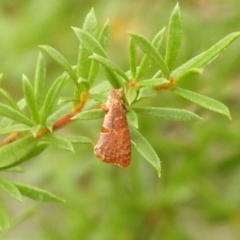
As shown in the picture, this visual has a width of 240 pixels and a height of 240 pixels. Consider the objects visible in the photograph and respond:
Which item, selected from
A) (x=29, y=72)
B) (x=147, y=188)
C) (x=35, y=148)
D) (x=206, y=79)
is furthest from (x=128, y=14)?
(x=35, y=148)

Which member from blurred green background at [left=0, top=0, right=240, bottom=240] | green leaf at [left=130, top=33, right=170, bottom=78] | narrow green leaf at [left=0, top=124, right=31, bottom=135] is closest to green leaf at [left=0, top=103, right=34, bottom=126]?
narrow green leaf at [left=0, top=124, right=31, bottom=135]

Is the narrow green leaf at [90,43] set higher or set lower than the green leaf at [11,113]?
higher

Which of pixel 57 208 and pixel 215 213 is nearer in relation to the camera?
pixel 215 213

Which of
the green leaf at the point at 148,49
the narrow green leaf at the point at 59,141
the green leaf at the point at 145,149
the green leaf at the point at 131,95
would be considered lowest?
the green leaf at the point at 145,149

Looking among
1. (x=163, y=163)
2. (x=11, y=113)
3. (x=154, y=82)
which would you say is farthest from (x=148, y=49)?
(x=163, y=163)

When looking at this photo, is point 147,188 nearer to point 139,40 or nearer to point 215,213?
point 215,213

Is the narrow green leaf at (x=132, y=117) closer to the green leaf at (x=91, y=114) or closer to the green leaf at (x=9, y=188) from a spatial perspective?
the green leaf at (x=91, y=114)

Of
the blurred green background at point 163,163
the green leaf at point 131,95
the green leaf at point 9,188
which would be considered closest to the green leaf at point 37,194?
the green leaf at point 9,188
